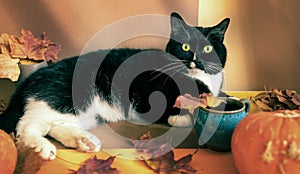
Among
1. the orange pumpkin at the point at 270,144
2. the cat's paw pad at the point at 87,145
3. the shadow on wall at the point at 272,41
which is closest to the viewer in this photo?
the orange pumpkin at the point at 270,144

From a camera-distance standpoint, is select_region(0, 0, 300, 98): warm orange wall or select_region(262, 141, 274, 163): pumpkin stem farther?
select_region(0, 0, 300, 98): warm orange wall

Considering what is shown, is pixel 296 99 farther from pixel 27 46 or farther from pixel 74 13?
pixel 27 46

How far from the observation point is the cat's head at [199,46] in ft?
4.26

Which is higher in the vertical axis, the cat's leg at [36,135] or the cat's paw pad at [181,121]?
the cat's leg at [36,135]

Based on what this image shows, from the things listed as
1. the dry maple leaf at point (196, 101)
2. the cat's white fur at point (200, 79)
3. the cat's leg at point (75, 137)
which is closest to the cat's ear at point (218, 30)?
the cat's white fur at point (200, 79)

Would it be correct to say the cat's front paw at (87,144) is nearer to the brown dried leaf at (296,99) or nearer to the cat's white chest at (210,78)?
the cat's white chest at (210,78)

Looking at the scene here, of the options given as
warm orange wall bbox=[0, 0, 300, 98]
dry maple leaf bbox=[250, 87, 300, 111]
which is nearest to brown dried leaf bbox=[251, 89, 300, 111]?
dry maple leaf bbox=[250, 87, 300, 111]

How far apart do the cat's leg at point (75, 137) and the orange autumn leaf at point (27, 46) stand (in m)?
0.36

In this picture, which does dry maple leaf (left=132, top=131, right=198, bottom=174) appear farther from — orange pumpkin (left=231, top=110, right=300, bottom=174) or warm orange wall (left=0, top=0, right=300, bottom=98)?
warm orange wall (left=0, top=0, right=300, bottom=98)

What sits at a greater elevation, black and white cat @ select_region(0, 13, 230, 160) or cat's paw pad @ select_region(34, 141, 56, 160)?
black and white cat @ select_region(0, 13, 230, 160)

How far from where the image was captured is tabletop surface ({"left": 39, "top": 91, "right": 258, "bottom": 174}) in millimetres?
1049

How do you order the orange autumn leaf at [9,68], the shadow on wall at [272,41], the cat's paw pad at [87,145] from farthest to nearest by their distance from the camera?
the shadow on wall at [272,41] < the orange autumn leaf at [9,68] < the cat's paw pad at [87,145]

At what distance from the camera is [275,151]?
902 millimetres

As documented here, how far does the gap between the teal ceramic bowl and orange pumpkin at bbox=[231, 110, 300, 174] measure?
99 mm
